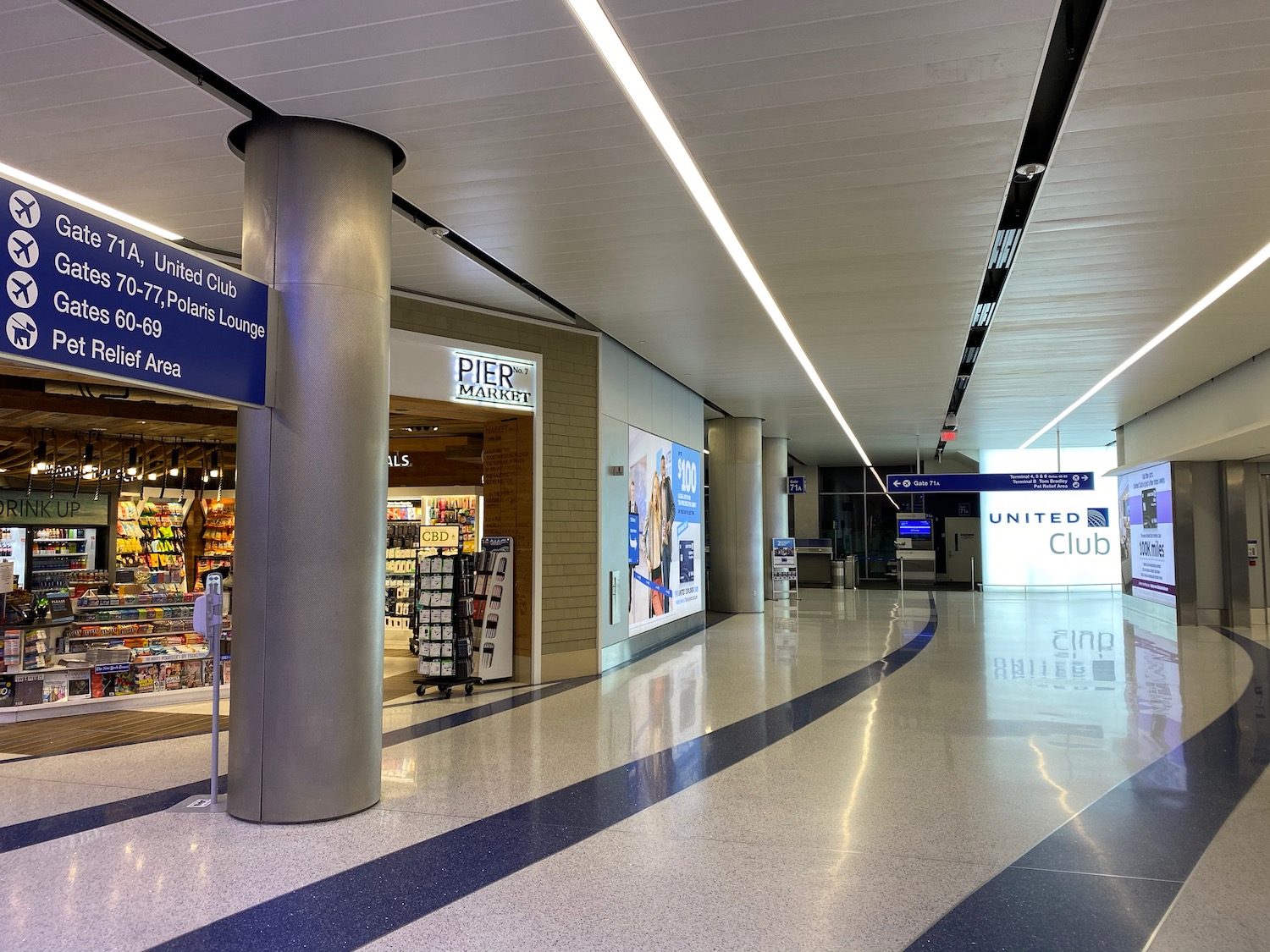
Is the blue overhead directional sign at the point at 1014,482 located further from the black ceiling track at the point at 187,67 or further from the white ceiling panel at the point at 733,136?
the black ceiling track at the point at 187,67

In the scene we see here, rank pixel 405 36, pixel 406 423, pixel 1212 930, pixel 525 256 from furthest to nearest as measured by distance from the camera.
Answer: pixel 406 423, pixel 525 256, pixel 405 36, pixel 1212 930

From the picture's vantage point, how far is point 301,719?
4234mm

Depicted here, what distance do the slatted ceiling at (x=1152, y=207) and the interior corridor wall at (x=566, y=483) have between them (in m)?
4.17

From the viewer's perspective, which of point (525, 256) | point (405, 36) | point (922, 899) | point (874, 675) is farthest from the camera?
point (874, 675)

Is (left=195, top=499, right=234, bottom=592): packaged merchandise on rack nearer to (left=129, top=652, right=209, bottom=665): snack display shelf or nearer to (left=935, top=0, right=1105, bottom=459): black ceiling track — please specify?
(left=129, top=652, right=209, bottom=665): snack display shelf

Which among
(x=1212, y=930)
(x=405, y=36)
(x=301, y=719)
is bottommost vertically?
(x=1212, y=930)

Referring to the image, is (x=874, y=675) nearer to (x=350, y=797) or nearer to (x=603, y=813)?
(x=603, y=813)

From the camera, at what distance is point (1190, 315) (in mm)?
8641

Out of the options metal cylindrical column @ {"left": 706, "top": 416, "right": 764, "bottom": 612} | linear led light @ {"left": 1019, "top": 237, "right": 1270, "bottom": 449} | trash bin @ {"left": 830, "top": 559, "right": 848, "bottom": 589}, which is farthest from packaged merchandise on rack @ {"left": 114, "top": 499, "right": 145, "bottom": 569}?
trash bin @ {"left": 830, "top": 559, "right": 848, "bottom": 589}

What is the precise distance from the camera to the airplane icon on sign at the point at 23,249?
10.4ft

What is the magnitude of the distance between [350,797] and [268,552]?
127 centimetres

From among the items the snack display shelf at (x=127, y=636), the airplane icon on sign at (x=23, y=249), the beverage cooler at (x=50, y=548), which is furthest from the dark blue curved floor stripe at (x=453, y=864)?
the beverage cooler at (x=50, y=548)

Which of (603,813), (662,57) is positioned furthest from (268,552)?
(662,57)

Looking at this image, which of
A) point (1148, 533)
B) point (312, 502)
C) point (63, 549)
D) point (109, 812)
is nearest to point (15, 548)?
point (63, 549)
